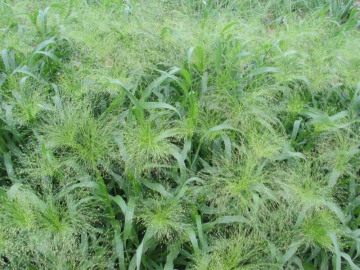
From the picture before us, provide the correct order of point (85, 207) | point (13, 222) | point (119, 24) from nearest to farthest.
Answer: point (13, 222)
point (85, 207)
point (119, 24)

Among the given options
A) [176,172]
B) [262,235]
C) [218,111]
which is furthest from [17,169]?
[262,235]

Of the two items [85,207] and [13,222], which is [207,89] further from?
[13,222]

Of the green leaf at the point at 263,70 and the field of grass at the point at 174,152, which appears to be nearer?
the field of grass at the point at 174,152

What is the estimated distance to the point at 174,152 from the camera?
5.69 ft

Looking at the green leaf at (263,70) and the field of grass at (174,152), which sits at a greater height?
the green leaf at (263,70)

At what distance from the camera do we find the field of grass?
1615mm

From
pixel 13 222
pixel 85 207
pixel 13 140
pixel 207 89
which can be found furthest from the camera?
pixel 207 89

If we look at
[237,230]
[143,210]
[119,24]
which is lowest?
[237,230]

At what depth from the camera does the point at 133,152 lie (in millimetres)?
1709

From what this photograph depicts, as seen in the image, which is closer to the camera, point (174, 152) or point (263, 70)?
point (174, 152)

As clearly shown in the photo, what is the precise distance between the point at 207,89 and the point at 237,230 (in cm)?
80

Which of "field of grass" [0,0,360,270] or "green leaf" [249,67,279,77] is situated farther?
"green leaf" [249,67,279,77]

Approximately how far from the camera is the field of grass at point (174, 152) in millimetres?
1615

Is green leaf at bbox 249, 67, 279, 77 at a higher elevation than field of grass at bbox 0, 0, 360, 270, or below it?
higher
